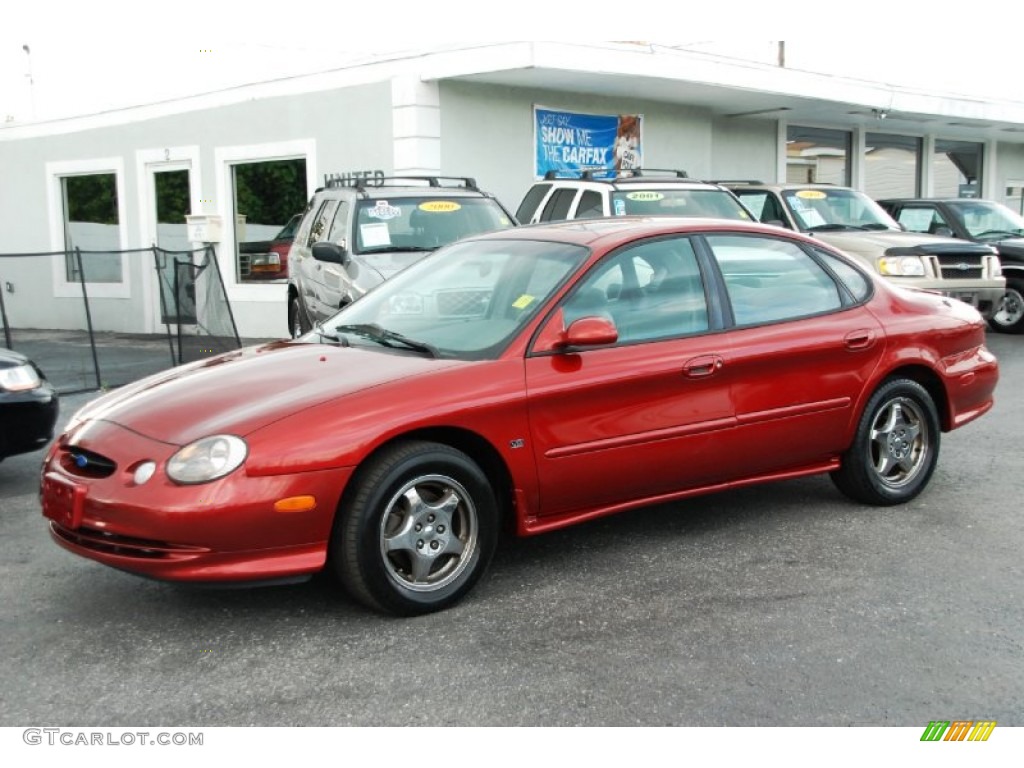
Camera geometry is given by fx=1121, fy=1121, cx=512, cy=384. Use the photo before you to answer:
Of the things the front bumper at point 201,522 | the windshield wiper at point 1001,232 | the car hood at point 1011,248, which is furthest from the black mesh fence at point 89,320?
the windshield wiper at point 1001,232

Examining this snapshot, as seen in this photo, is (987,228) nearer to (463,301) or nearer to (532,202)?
(532,202)

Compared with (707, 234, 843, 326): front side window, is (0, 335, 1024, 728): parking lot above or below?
below

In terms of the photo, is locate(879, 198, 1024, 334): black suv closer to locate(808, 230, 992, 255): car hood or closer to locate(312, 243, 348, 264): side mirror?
locate(808, 230, 992, 255): car hood

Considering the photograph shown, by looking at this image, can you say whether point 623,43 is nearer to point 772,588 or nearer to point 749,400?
point 749,400

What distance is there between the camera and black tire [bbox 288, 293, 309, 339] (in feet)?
37.5

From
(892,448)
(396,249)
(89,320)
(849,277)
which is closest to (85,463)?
(849,277)

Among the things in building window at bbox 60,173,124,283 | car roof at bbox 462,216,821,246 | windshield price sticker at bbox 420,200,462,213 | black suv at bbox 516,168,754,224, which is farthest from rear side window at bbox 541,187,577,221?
building window at bbox 60,173,124,283

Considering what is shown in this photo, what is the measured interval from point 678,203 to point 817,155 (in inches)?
405

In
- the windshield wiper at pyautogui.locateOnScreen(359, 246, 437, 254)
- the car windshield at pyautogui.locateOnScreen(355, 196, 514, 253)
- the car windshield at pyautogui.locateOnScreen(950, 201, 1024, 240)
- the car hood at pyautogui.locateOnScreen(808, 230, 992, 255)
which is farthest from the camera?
the car windshield at pyautogui.locateOnScreen(950, 201, 1024, 240)

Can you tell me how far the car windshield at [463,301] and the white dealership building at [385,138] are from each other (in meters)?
7.36

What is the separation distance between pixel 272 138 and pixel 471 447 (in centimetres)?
1147

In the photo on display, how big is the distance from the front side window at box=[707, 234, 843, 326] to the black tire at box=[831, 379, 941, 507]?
586 mm

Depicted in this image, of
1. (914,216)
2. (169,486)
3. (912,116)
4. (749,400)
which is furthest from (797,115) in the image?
(169,486)

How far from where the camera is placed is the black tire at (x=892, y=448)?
5797 mm
